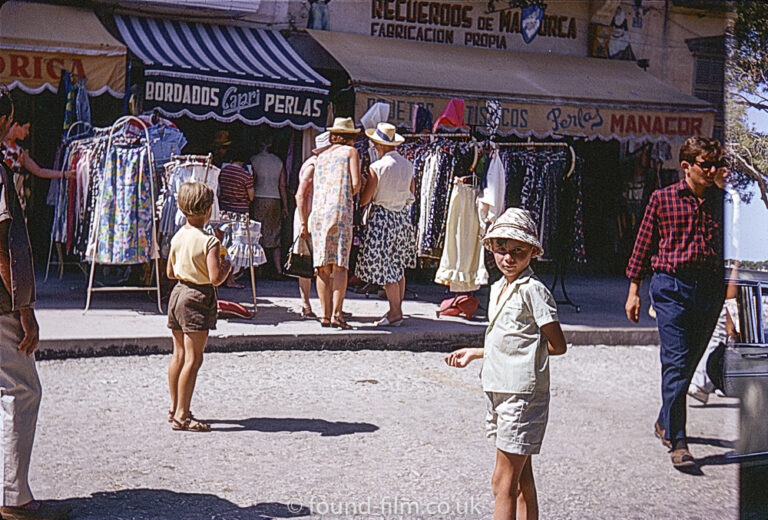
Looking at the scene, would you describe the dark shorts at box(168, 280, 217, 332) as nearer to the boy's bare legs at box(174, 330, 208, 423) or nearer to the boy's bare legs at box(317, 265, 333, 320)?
the boy's bare legs at box(174, 330, 208, 423)

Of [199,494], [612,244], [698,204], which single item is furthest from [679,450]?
[612,244]

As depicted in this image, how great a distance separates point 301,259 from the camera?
935 cm

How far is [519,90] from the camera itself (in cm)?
1310

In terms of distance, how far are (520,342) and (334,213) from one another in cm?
479

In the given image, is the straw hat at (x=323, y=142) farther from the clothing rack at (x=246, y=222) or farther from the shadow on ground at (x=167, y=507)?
the shadow on ground at (x=167, y=507)

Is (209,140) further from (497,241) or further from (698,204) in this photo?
(497,241)

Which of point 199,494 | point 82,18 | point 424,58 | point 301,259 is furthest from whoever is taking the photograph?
point 424,58

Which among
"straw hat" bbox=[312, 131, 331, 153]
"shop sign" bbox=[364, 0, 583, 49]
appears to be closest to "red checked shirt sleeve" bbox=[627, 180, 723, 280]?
"straw hat" bbox=[312, 131, 331, 153]

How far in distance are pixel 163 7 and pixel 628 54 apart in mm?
7948

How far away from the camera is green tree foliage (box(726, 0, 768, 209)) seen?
3213 mm

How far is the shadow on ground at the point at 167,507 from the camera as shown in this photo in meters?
4.23

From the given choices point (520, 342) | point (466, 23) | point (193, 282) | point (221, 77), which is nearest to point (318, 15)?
point (466, 23)

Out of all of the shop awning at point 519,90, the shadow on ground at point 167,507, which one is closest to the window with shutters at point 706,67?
the shop awning at point 519,90

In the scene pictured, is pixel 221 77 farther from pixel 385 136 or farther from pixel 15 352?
pixel 15 352
